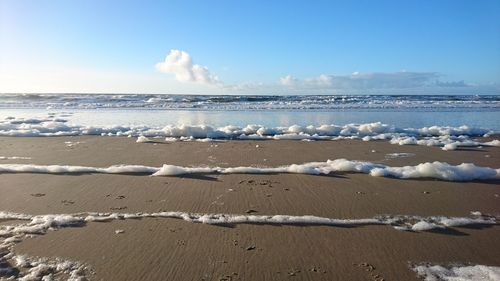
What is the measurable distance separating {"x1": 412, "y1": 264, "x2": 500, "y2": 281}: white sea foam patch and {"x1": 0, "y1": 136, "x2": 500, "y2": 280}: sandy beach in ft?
0.37

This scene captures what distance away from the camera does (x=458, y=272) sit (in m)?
3.41

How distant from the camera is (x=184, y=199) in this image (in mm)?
5410

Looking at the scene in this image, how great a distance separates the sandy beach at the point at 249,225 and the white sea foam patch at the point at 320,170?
211 millimetres

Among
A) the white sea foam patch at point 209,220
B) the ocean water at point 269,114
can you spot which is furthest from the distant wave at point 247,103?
the white sea foam patch at point 209,220

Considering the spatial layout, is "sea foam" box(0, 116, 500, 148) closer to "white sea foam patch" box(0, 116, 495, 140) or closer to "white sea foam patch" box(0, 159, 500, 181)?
"white sea foam patch" box(0, 116, 495, 140)

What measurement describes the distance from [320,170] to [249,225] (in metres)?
2.86

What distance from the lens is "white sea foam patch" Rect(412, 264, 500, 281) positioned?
3293 millimetres

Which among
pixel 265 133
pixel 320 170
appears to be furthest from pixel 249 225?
pixel 265 133

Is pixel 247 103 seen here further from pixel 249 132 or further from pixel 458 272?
pixel 458 272

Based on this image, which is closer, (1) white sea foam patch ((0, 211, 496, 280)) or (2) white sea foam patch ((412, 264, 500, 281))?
(2) white sea foam patch ((412, 264, 500, 281))

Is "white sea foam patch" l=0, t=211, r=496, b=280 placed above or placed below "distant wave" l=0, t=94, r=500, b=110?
below

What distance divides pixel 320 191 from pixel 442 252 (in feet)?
7.29

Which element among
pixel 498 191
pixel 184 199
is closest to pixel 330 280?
pixel 184 199

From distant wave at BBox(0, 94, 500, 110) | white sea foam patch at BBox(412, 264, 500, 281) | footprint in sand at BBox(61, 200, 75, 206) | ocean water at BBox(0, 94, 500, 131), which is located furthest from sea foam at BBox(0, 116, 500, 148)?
distant wave at BBox(0, 94, 500, 110)
